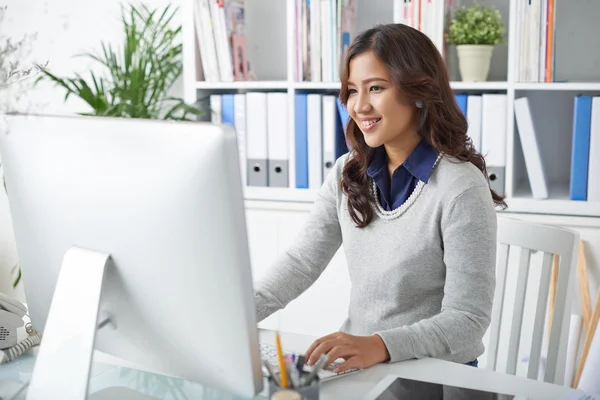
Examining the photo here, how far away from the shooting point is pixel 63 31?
10.8 ft

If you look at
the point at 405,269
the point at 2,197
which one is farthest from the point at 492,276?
the point at 2,197

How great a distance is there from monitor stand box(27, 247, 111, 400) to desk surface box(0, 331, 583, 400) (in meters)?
0.18

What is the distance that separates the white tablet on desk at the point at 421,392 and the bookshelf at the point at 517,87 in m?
1.34

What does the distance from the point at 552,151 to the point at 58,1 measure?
2.13 meters

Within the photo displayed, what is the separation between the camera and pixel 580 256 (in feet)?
7.70

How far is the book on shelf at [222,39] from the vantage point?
270cm

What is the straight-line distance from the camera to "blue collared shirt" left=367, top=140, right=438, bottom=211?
1538mm

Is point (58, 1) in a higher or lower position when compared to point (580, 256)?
higher

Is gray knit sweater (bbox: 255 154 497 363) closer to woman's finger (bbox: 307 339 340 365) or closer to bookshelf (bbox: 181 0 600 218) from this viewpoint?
woman's finger (bbox: 307 339 340 365)

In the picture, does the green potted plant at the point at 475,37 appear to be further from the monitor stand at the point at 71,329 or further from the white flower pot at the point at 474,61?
the monitor stand at the point at 71,329

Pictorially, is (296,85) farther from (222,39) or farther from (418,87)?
(418,87)

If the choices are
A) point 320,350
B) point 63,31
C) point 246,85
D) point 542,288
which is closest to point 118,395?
point 320,350

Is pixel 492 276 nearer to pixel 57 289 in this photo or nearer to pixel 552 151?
pixel 57 289

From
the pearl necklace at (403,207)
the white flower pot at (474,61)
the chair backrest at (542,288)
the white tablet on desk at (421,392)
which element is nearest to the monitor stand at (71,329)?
the white tablet on desk at (421,392)
